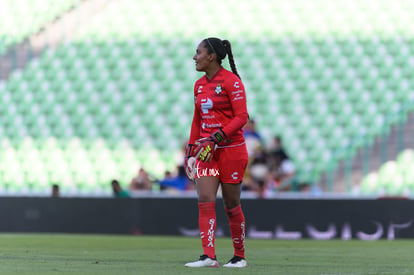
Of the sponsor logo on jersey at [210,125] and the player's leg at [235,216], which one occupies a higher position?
the sponsor logo on jersey at [210,125]

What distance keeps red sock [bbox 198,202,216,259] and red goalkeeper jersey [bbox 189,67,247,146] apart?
0.50 metres

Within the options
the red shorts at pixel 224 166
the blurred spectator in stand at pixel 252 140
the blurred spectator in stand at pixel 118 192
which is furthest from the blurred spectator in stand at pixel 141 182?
the red shorts at pixel 224 166

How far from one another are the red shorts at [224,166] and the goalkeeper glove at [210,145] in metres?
0.13

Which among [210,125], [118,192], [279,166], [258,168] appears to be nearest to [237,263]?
[210,125]

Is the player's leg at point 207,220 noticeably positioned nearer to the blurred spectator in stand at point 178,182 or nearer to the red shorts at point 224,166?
the red shorts at point 224,166

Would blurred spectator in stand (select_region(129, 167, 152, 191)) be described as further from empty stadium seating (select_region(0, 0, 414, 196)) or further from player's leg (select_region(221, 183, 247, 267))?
player's leg (select_region(221, 183, 247, 267))

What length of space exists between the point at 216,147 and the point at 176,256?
169cm

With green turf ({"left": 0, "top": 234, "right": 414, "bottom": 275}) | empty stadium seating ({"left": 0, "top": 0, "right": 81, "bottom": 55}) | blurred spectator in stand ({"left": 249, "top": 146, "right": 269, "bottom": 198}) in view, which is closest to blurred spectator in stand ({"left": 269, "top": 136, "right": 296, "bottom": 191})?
blurred spectator in stand ({"left": 249, "top": 146, "right": 269, "bottom": 198})

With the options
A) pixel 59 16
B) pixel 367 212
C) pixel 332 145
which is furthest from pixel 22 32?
pixel 367 212

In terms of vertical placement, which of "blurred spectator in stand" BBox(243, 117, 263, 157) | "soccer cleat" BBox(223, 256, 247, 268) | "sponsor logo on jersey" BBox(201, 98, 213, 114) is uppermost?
"sponsor logo on jersey" BBox(201, 98, 213, 114)

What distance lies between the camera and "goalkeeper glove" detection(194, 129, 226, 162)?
264 inches

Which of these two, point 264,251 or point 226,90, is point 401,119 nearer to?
point 264,251

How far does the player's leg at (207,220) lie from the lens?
676 centimetres

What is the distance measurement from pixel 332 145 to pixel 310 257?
745 centimetres
